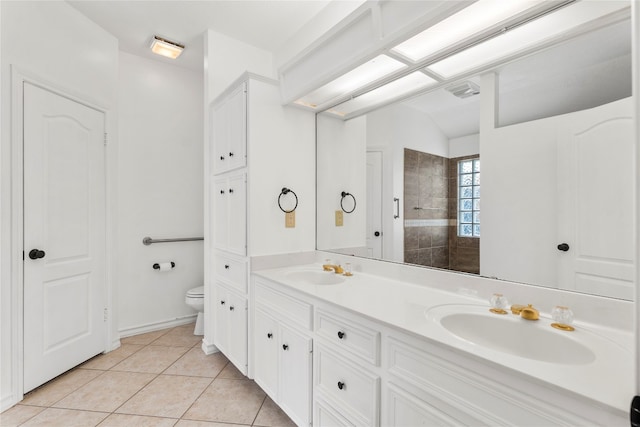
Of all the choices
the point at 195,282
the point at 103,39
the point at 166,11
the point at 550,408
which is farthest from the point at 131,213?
the point at 550,408

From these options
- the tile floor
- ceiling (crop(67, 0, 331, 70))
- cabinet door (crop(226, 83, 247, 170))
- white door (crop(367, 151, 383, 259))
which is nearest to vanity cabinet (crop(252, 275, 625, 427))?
the tile floor

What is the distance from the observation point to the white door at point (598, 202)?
941mm

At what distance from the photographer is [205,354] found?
2.47 m

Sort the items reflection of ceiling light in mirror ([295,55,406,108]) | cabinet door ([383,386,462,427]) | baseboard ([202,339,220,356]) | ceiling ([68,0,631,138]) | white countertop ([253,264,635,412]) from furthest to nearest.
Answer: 1. baseboard ([202,339,220,356])
2. reflection of ceiling light in mirror ([295,55,406,108])
3. ceiling ([68,0,631,138])
4. cabinet door ([383,386,462,427])
5. white countertop ([253,264,635,412])

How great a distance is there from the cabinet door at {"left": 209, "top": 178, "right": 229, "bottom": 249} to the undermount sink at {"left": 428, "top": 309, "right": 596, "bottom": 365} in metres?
1.68

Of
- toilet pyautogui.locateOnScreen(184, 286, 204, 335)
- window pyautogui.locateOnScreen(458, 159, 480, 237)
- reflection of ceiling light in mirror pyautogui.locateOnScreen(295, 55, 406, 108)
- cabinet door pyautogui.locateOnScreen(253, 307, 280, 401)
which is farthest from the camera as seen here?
toilet pyautogui.locateOnScreen(184, 286, 204, 335)

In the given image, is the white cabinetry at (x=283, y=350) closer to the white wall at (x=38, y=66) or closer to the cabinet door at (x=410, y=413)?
the cabinet door at (x=410, y=413)

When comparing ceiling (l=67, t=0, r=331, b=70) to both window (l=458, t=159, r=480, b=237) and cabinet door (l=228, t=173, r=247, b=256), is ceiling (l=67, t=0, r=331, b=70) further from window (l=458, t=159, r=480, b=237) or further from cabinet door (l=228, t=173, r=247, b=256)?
window (l=458, t=159, r=480, b=237)

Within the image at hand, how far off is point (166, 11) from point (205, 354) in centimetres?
278

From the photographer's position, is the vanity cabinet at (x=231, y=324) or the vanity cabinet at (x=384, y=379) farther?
the vanity cabinet at (x=231, y=324)

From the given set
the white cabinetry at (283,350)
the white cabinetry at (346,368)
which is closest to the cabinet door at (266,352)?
the white cabinetry at (283,350)

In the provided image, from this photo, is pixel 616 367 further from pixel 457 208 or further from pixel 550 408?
pixel 457 208

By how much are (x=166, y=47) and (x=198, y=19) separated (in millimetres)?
542

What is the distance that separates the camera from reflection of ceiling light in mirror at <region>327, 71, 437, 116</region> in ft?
5.15
